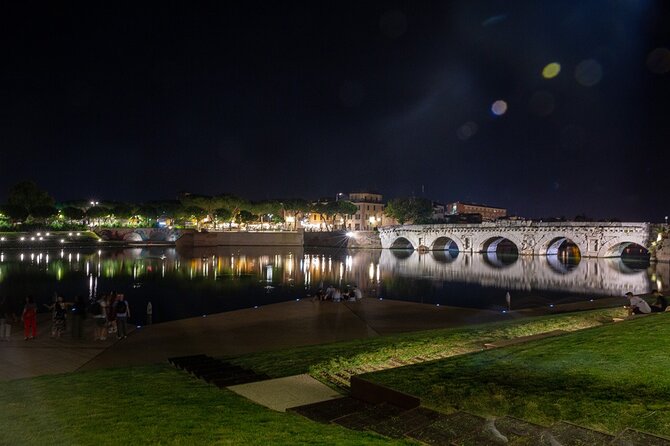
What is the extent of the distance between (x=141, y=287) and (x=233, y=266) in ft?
80.5

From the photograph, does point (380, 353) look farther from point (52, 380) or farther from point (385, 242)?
point (385, 242)

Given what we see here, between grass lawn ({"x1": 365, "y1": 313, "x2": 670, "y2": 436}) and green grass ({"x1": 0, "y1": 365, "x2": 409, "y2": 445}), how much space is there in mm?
2740

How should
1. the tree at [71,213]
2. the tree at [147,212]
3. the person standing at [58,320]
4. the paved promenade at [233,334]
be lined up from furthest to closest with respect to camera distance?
the tree at [147,212] → the tree at [71,213] → the person standing at [58,320] → the paved promenade at [233,334]

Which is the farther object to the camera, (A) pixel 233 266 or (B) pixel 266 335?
(A) pixel 233 266

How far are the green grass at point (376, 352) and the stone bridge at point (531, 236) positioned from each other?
265 ft

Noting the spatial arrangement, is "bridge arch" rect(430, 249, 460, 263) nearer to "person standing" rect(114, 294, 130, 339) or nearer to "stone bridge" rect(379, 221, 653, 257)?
"stone bridge" rect(379, 221, 653, 257)

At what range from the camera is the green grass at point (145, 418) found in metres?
7.76

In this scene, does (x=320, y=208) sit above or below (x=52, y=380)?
above

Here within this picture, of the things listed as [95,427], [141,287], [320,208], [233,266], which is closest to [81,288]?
[141,287]

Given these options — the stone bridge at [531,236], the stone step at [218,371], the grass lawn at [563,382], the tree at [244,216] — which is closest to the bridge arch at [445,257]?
the stone bridge at [531,236]

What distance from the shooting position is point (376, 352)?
16.2m

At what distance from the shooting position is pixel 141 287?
4997 cm

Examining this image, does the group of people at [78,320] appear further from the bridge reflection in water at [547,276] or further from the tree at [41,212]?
the tree at [41,212]

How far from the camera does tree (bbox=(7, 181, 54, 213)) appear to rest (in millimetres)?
123688
